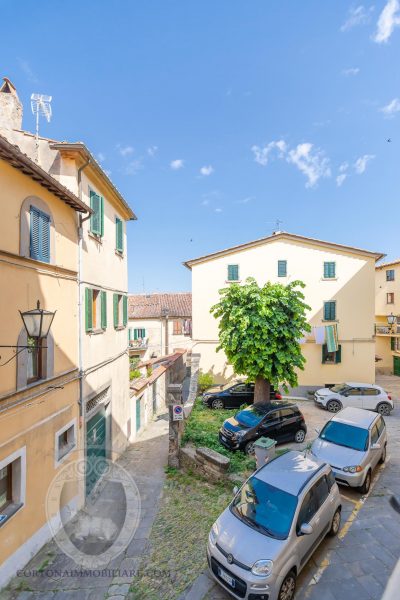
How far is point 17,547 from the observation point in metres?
5.98

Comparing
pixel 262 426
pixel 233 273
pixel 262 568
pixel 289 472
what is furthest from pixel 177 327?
pixel 262 568

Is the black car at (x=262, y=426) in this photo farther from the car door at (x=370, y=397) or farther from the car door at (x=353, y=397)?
the car door at (x=370, y=397)

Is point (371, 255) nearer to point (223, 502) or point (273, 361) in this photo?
point (273, 361)

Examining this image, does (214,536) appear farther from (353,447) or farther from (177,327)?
(177,327)

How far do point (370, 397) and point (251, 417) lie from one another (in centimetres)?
830

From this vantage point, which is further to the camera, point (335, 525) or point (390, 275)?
point (390, 275)

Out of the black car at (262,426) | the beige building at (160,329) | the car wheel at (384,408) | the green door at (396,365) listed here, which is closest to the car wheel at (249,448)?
the black car at (262,426)

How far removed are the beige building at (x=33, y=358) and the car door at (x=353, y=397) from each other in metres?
13.6

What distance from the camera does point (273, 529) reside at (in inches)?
203

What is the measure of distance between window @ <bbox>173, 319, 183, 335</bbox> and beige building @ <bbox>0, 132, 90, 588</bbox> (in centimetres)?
2293

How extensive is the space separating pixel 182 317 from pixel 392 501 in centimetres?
2527

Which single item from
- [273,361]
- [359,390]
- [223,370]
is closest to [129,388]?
[273,361]

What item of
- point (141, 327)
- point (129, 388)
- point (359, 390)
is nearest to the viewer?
point (129, 388)

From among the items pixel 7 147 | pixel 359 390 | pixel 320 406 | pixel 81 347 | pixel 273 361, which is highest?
pixel 7 147
